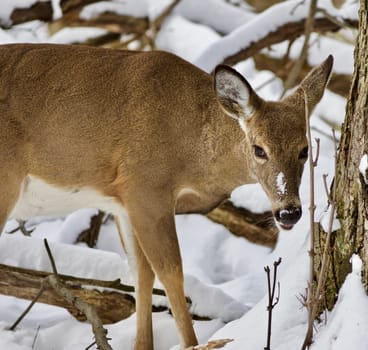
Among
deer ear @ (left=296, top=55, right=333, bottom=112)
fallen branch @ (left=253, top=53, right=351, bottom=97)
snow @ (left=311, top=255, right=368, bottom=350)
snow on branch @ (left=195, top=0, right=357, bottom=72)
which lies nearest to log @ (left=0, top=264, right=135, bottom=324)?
deer ear @ (left=296, top=55, right=333, bottom=112)

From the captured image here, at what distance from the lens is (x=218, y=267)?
8.45 metres

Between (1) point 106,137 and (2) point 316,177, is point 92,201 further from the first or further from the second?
(2) point 316,177

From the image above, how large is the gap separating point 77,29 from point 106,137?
4742 millimetres

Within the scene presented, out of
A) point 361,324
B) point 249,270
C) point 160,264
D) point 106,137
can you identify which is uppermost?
point 361,324

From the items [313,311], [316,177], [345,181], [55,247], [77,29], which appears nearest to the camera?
[313,311]

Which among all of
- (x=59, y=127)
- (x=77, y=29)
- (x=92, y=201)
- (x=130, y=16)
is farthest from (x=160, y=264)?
(x=77, y=29)

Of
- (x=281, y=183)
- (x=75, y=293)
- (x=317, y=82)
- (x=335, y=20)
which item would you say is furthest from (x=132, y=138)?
(x=335, y=20)

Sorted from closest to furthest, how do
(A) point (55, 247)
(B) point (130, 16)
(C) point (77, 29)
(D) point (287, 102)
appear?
1. (D) point (287, 102)
2. (A) point (55, 247)
3. (B) point (130, 16)
4. (C) point (77, 29)

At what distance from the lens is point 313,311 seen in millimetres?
3932

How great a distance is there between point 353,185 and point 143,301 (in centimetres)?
198

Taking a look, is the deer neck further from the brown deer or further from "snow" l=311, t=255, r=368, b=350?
"snow" l=311, t=255, r=368, b=350

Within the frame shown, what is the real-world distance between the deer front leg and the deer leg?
10.0 inches

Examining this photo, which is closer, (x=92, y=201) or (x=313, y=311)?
(x=313, y=311)

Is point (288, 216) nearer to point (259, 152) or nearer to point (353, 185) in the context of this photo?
point (259, 152)
